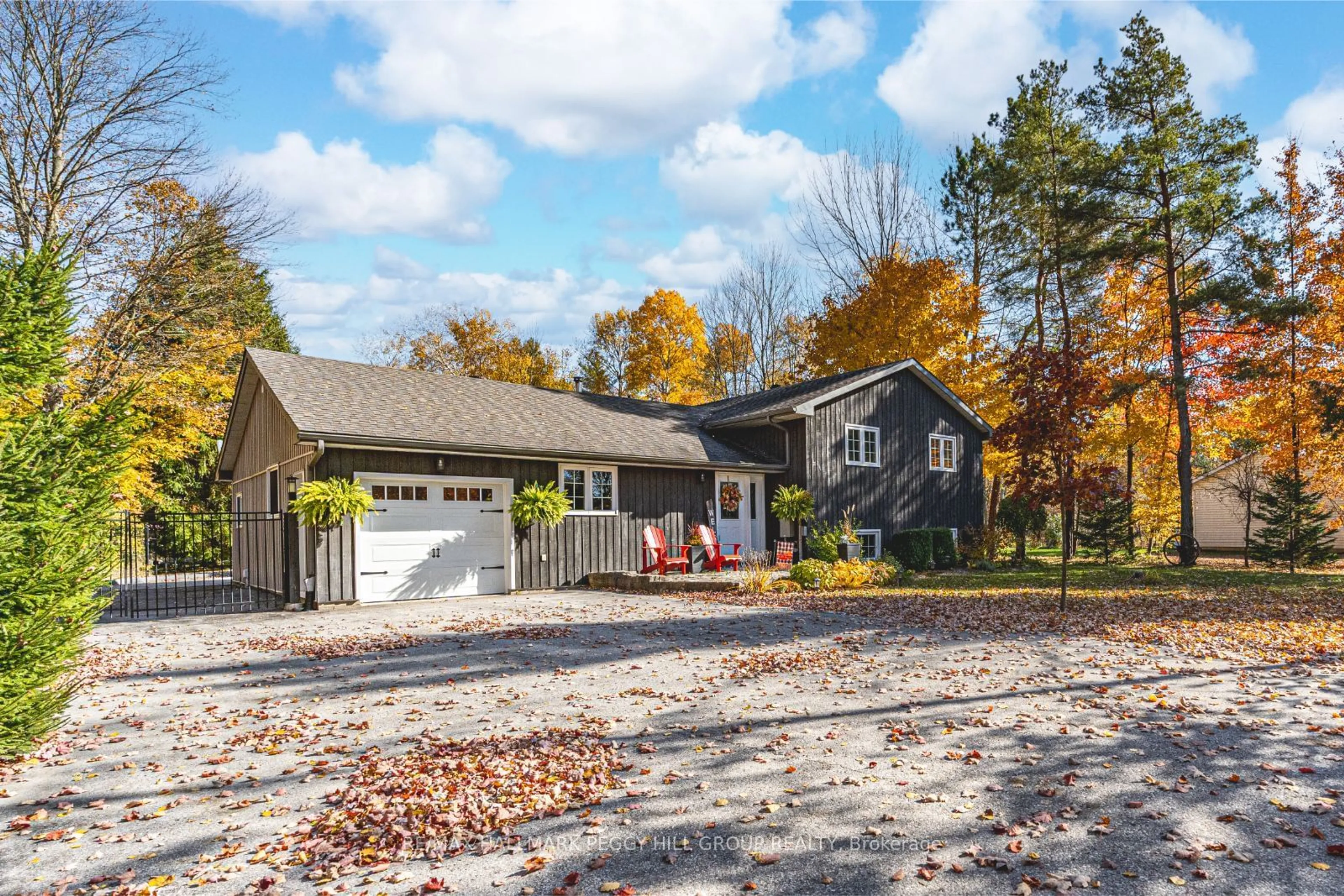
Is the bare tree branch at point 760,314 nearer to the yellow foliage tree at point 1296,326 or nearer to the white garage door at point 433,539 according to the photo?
A: the yellow foliage tree at point 1296,326

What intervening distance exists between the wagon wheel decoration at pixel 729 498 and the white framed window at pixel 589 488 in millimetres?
3015

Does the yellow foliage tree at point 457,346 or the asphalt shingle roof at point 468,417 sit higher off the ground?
the yellow foliage tree at point 457,346

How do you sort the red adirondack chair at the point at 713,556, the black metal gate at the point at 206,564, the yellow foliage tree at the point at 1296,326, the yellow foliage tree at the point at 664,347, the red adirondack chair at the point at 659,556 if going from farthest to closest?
1. the yellow foliage tree at the point at 664,347
2. the yellow foliage tree at the point at 1296,326
3. the red adirondack chair at the point at 713,556
4. the red adirondack chair at the point at 659,556
5. the black metal gate at the point at 206,564

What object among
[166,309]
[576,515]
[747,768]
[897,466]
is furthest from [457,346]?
[747,768]

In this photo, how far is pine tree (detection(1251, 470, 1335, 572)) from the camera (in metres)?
17.3

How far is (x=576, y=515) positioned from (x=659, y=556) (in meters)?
1.95

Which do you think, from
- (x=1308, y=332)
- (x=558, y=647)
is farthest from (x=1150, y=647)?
(x=1308, y=332)

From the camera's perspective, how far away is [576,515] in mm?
14883

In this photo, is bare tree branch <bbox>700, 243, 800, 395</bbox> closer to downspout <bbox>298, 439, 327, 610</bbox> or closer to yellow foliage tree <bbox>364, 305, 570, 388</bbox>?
yellow foliage tree <bbox>364, 305, 570, 388</bbox>

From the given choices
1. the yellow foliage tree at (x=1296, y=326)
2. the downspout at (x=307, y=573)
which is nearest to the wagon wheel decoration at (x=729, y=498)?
the downspout at (x=307, y=573)

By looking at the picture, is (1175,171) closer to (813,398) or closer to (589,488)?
(813,398)

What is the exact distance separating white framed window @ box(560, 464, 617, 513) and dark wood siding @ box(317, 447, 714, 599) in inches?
5.2

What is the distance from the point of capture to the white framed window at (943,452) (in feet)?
67.8

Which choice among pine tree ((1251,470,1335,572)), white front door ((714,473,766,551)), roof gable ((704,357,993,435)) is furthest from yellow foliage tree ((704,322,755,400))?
pine tree ((1251,470,1335,572))
